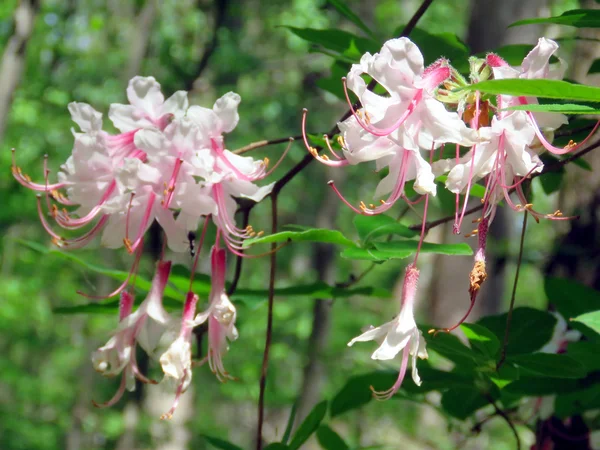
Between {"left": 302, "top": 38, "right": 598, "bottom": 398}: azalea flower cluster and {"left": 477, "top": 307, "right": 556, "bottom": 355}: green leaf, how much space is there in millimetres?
238

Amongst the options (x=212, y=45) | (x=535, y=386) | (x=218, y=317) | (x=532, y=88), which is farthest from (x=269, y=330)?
(x=212, y=45)

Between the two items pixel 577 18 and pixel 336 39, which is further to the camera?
pixel 336 39

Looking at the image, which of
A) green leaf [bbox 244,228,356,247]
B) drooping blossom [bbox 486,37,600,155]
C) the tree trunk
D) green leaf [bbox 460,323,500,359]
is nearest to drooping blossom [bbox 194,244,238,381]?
green leaf [bbox 244,228,356,247]

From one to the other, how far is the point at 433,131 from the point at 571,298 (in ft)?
1.34

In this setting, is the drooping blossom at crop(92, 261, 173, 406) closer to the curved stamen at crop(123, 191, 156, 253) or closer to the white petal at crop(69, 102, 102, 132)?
the curved stamen at crop(123, 191, 156, 253)

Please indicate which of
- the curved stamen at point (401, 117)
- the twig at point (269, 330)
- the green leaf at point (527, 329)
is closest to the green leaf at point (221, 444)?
the twig at point (269, 330)

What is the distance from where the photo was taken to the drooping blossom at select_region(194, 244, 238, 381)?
3.42 ft

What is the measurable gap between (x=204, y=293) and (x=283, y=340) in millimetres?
6962

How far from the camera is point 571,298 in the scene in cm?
108

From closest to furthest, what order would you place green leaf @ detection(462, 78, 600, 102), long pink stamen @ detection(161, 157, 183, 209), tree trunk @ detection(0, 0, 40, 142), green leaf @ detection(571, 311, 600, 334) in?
green leaf @ detection(462, 78, 600, 102), green leaf @ detection(571, 311, 600, 334), long pink stamen @ detection(161, 157, 183, 209), tree trunk @ detection(0, 0, 40, 142)

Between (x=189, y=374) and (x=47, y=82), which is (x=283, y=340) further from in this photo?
(x=189, y=374)

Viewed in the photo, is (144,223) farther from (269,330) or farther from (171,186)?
(269,330)

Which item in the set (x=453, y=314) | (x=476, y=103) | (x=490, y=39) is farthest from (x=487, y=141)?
Answer: (x=453, y=314)

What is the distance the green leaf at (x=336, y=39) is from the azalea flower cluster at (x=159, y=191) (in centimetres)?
19
